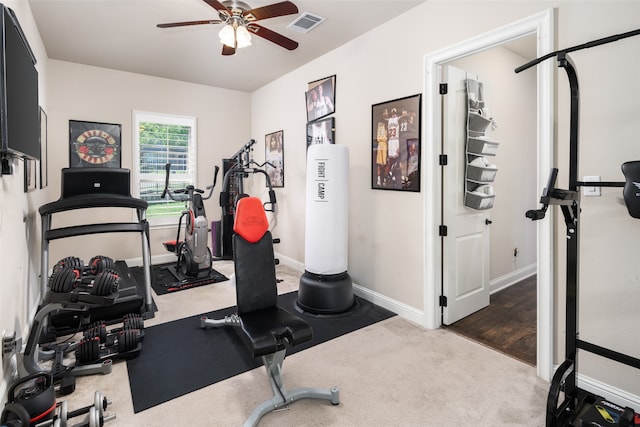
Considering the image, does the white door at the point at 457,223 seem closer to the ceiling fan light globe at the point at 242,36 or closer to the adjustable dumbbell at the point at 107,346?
the ceiling fan light globe at the point at 242,36

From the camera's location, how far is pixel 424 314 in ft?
10.3

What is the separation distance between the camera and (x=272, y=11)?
8.24ft

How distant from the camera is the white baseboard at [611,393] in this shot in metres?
1.95

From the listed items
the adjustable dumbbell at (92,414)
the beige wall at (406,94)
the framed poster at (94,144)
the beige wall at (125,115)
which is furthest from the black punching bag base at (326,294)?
the framed poster at (94,144)

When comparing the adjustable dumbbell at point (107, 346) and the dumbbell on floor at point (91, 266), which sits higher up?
the dumbbell on floor at point (91, 266)

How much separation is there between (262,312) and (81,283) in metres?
1.22

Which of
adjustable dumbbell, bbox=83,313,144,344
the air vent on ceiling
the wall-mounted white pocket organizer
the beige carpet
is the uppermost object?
the air vent on ceiling

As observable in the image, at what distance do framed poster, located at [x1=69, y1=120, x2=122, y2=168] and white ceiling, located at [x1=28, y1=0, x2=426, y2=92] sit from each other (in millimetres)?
842

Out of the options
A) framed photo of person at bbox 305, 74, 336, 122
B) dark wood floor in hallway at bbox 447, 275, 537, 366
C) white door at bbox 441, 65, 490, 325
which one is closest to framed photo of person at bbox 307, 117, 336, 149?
framed photo of person at bbox 305, 74, 336, 122

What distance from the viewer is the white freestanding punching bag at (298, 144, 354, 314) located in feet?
11.2

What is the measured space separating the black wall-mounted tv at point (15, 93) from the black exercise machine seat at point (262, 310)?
131cm

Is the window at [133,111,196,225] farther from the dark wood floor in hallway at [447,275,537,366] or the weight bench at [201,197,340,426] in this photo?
the dark wood floor in hallway at [447,275,537,366]

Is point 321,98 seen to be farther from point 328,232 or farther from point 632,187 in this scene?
point 632,187

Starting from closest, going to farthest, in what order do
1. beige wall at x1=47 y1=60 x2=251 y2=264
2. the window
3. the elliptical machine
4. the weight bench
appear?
1. the weight bench
2. the elliptical machine
3. beige wall at x1=47 y1=60 x2=251 y2=264
4. the window
